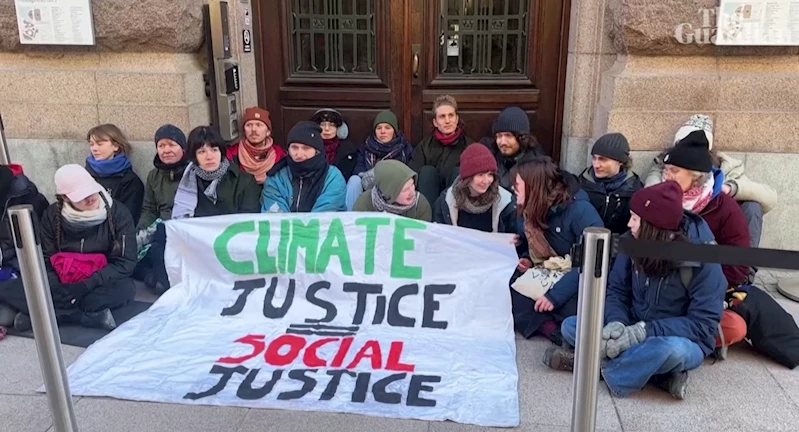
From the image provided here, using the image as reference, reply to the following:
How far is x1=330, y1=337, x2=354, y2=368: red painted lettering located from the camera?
146 inches

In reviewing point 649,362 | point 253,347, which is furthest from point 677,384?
point 253,347

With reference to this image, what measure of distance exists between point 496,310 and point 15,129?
4.36m

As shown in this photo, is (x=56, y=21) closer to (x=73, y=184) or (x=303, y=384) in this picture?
(x=73, y=184)

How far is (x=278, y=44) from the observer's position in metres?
6.12

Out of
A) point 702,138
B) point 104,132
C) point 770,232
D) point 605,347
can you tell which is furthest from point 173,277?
point 770,232

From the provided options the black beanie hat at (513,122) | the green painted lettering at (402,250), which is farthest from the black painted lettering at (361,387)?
the black beanie hat at (513,122)

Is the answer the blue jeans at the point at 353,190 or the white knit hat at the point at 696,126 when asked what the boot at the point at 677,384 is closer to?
the white knit hat at the point at 696,126

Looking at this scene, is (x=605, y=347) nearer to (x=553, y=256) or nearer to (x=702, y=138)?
(x=553, y=256)

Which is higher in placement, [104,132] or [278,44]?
[278,44]

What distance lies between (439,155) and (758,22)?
2.47 metres

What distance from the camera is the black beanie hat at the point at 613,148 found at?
4.65m

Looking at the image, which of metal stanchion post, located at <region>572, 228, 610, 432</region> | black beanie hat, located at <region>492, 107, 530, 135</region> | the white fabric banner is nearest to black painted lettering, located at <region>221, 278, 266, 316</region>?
the white fabric banner

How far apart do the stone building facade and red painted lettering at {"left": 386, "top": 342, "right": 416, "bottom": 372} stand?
2.56m
